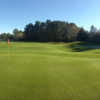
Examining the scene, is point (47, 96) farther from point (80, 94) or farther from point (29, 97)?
point (80, 94)

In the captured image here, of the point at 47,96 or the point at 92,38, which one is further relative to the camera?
the point at 92,38

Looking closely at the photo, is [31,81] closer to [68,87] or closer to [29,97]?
[29,97]

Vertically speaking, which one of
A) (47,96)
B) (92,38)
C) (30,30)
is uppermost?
(30,30)

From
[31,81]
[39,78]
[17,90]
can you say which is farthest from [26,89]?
[39,78]

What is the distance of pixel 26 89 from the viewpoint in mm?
2893

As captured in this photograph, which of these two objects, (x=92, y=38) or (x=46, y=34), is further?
(x=46, y=34)

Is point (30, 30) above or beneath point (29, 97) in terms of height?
above

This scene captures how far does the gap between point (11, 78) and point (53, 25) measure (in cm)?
5502

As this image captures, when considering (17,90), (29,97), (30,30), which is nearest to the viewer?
(29,97)

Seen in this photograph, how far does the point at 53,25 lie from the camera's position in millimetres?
56812

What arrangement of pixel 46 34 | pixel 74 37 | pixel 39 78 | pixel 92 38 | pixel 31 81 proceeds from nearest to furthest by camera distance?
pixel 31 81 → pixel 39 78 → pixel 92 38 → pixel 74 37 → pixel 46 34

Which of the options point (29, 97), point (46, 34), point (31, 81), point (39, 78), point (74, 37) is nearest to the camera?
point (29, 97)

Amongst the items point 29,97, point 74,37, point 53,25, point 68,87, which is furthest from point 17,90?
point 53,25

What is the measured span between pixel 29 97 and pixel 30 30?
6699cm
